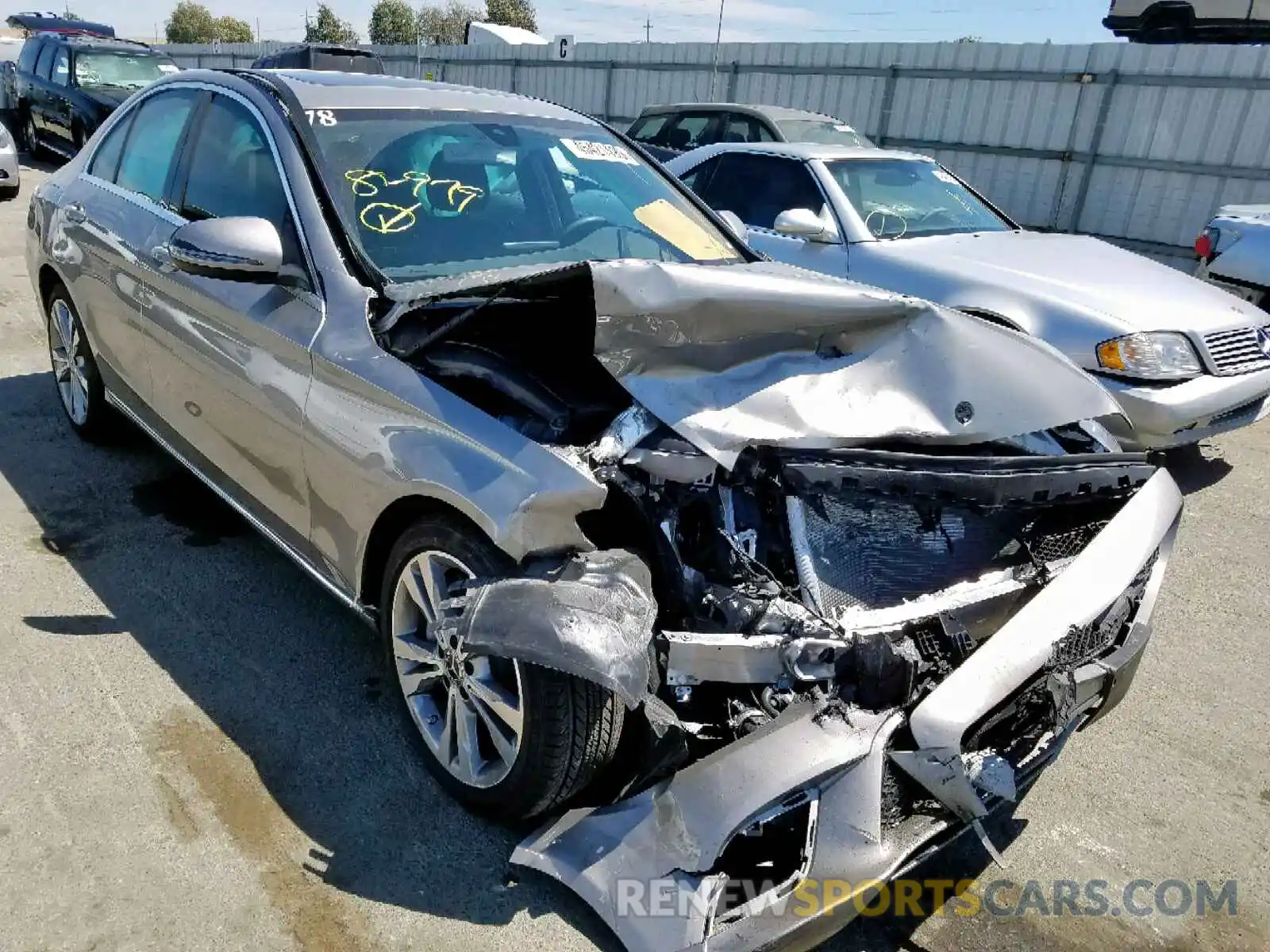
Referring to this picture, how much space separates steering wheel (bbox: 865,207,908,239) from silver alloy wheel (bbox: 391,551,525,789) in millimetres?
4344

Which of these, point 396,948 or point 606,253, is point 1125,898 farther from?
point 606,253

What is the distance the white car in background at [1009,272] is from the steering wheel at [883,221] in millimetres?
11

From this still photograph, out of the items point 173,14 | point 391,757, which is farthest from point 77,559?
point 173,14

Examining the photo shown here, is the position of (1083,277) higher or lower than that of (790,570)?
higher

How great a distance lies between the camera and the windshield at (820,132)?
9227 mm

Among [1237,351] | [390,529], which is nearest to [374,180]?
[390,529]

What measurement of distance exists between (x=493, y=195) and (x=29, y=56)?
15943 millimetres

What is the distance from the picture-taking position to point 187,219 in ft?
11.9

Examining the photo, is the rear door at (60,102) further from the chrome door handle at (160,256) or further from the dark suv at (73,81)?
the chrome door handle at (160,256)

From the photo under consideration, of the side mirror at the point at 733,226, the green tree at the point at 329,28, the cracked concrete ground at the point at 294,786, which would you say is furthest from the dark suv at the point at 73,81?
the green tree at the point at 329,28

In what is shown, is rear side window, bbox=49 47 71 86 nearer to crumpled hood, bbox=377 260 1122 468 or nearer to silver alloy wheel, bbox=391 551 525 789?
crumpled hood, bbox=377 260 1122 468

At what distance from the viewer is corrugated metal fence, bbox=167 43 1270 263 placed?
11.0m

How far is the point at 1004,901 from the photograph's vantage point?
2.45 m

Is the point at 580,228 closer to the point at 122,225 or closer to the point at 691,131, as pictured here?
the point at 122,225
